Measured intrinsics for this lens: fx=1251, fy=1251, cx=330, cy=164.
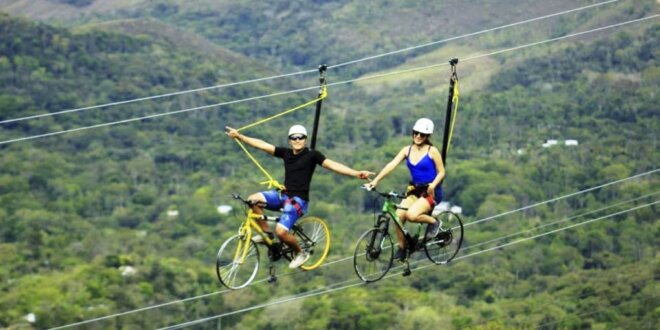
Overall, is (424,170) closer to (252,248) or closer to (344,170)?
(344,170)

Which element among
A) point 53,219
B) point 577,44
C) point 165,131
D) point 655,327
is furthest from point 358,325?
point 577,44

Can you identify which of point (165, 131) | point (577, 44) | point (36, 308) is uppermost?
point (577, 44)

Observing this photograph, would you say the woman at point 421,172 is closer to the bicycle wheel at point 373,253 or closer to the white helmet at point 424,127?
the white helmet at point 424,127

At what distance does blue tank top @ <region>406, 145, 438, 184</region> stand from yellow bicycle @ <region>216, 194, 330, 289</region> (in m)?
1.72

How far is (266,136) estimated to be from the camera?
430 feet

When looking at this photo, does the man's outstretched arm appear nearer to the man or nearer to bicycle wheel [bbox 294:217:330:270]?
A: the man

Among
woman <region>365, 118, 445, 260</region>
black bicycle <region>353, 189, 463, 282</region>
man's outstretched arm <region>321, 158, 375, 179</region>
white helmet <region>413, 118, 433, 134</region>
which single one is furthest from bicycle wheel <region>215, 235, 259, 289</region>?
white helmet <region>413, 118, 433, 134</region>

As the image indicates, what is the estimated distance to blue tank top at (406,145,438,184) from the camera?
18453 millimetres

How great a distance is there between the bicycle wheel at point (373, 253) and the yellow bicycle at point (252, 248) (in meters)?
0.56

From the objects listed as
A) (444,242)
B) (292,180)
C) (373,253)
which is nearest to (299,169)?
(292,180)

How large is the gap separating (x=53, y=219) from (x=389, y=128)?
5146 cm

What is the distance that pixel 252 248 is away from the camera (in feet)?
61.1

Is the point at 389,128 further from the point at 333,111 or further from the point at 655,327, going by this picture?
the point at 655,327

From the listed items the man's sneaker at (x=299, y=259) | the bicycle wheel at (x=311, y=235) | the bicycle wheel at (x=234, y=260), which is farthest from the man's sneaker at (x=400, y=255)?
the bicycle wheel at (x=234, y=260)
